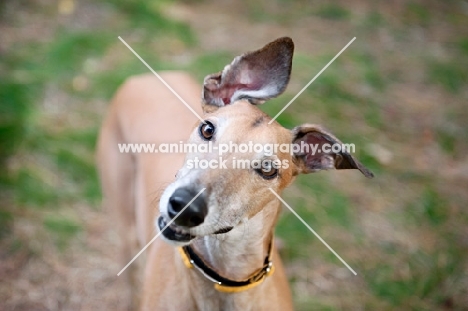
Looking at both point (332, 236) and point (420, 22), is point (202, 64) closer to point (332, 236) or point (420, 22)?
point (332, 236)

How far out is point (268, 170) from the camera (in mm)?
2615

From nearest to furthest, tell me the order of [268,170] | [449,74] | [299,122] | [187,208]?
[187,208] → [268,170] → [299,122] → [449,74]

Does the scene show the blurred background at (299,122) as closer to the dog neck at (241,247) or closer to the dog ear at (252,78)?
the dog neck at (241,247)

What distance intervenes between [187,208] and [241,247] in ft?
1.99

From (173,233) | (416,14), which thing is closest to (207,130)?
(173,233)

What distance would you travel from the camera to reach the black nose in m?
2.23

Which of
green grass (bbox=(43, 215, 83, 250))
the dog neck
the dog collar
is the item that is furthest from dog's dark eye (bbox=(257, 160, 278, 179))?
green grass (bbox=(43, 215, 83, 250))

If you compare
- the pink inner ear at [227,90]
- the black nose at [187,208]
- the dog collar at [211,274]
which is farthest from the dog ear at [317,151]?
the black nose at [187,208]

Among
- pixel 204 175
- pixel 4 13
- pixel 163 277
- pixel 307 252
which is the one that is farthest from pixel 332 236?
pixel 4 13

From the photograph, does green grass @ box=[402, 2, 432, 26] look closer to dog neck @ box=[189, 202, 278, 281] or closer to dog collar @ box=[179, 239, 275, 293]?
dog neck @ box=[189, 202, 278, 281]

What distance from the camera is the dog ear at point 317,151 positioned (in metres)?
2.81

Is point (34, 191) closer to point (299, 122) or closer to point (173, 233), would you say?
point (299, 122)

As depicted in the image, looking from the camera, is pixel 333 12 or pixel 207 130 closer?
pixel 207 130

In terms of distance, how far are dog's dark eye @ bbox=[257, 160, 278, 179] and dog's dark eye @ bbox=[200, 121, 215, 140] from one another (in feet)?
0.97
